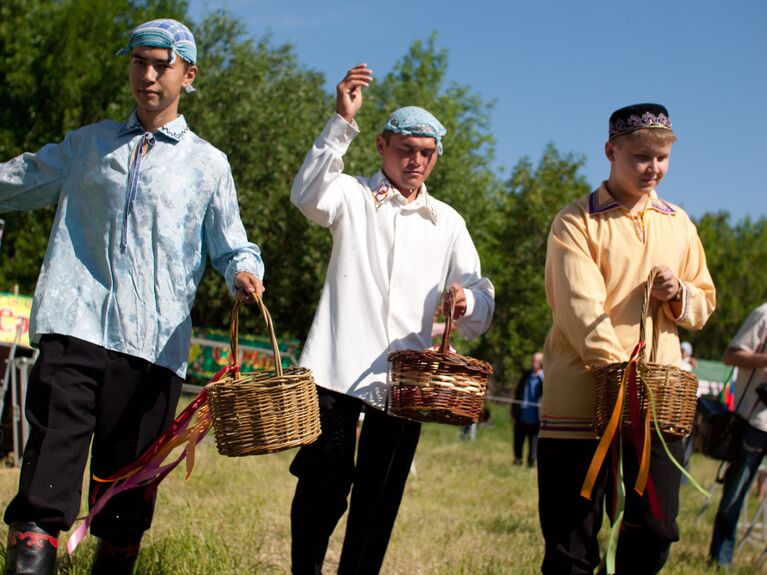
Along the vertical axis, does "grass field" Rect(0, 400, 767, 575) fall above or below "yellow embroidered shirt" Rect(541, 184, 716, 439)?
below

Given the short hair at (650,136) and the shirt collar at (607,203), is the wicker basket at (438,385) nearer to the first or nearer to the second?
the shirt collar at (607,203)

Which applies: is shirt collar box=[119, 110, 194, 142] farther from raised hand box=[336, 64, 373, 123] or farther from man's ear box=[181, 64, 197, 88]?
raised hand box=[336, 64, 373, 123]

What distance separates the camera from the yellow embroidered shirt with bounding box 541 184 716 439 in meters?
3.83

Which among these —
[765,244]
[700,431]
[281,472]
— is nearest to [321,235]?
[281,472]

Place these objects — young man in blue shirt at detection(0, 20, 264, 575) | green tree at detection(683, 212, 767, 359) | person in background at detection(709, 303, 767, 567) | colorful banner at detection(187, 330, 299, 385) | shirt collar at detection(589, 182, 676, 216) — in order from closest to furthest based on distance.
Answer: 1. young man in blue shirt at detection(0, 20, 264, 575)
2. shirt collar at detection(589, 182, 676, 216)
3. person in background at detection(709, 303, 767, 567)
4. colorful banner at detection(187, 330, 299, 385)
5. green tree at detection(683, 212, 767, 359)

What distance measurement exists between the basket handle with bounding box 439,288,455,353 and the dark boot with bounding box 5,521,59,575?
1.54 metres

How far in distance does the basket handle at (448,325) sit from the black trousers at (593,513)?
63 centimetres

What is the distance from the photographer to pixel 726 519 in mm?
6590

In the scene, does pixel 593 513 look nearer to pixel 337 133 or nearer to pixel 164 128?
pixel 337 133

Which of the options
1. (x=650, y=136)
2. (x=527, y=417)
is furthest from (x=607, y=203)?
(x=527, y=417)

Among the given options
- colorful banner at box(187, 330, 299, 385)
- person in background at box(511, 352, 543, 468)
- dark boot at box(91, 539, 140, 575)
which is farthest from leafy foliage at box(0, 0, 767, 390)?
dark boot at box(91, 539, 140, 575)

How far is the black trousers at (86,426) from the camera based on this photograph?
329 cm

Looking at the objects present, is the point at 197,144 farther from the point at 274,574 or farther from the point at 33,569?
the point at 274,574

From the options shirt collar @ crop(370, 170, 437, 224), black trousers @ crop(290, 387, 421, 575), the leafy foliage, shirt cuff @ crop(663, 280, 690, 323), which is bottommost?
black trousers @ crop(290, 387, 421, 575)
